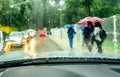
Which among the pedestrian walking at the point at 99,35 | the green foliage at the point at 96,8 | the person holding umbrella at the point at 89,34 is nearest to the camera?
the pedestrian walking at the point at 99,35

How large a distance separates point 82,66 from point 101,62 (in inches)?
6.6

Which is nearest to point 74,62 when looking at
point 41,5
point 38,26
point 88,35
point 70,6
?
point 88,35

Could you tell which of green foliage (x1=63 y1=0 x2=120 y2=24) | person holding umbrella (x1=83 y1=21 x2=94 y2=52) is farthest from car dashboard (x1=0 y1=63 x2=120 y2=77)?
green foliage (x1=63 y1=0 x2=120 y2=24)

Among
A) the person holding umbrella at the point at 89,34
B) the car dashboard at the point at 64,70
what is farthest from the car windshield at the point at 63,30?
the car dashboard at the point at 64,70

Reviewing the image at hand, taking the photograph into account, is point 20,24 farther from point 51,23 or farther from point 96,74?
point 96,74

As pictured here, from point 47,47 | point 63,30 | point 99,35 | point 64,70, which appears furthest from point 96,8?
→ point 64,70

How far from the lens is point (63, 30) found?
72938mm

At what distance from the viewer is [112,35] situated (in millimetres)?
33531

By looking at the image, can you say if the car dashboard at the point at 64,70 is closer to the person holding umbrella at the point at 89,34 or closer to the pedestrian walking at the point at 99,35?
the pedestrian walking at the point at 99,35

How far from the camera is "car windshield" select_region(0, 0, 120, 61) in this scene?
15.1ft

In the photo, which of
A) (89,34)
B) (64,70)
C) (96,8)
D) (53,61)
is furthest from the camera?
(96,8)

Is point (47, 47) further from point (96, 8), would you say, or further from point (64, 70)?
point (64, 70)

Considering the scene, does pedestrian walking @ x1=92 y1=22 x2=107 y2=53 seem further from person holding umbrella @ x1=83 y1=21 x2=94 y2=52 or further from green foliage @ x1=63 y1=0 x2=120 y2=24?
green foliage @ x1=63 y1=0 x2=120 y2=24

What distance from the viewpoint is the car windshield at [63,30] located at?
4591mm
